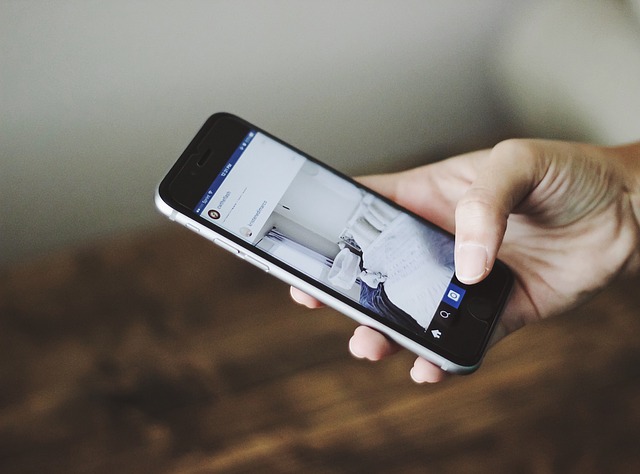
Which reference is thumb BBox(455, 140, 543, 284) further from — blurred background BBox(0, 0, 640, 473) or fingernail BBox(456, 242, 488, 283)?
blurred background BBox(0, 0, 640, 473)

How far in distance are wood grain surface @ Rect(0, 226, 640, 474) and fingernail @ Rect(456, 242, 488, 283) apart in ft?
0.70

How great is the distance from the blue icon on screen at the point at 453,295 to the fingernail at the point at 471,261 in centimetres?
6

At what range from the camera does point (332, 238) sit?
20.6 inches

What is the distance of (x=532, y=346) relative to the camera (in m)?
0.65

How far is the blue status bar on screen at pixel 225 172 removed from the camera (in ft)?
1.65

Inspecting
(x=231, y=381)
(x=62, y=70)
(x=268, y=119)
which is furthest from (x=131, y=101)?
(x=231, y=381)

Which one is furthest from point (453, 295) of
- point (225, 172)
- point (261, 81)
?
point (261, 81)

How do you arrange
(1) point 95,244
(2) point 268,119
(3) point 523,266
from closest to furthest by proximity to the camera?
(3) point 523,266, (1) point 95,244, (2) point 268,119

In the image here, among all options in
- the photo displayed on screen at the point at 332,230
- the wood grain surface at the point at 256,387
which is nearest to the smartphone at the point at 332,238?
the photo displayed on screen at the point at 332,230

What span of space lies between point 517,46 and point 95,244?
0.64 metres

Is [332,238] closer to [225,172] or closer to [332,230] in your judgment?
[332,230]

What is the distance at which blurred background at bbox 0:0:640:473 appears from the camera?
604 mm

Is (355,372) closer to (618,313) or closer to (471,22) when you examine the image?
(618,313)

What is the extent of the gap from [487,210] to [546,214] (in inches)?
6.3
